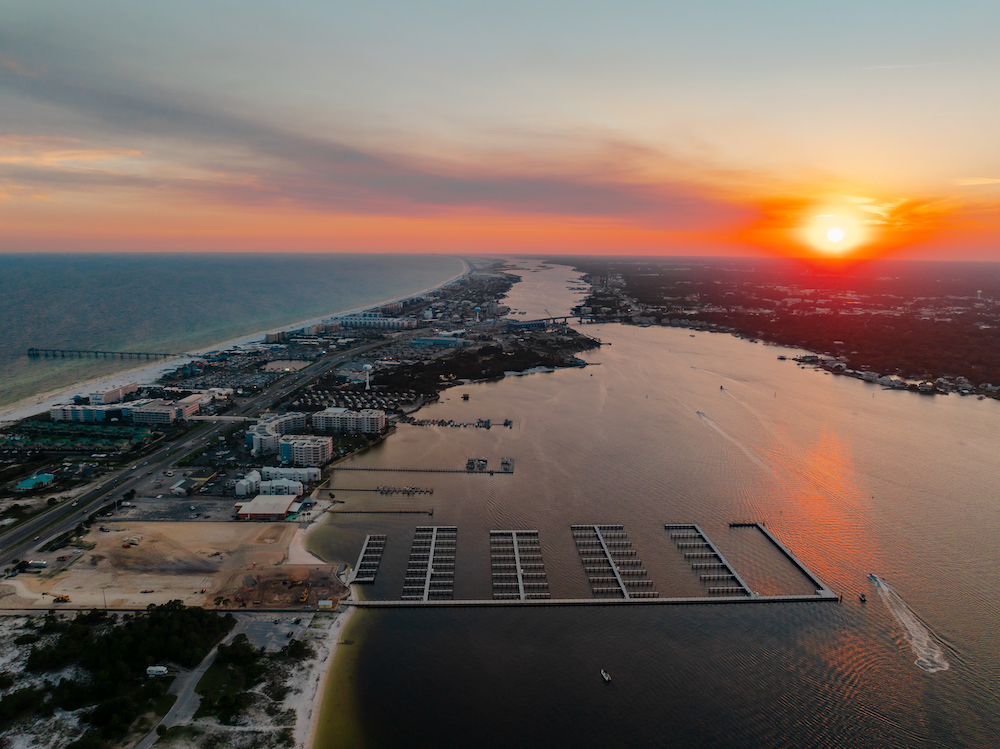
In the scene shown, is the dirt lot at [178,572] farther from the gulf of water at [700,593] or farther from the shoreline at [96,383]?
the shoreline at [96,383]

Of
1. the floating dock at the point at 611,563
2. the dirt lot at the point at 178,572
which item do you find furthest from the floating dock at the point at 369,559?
the floating dock at the point at 611,563

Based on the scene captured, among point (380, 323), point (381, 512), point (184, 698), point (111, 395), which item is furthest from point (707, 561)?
point (380, 323)

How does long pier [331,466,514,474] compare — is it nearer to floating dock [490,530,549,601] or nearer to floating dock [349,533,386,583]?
floating dock [490,530,549,601]

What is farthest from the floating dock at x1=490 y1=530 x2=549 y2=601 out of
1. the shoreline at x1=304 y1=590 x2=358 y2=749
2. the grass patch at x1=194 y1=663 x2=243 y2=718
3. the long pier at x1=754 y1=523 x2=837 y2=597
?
the long pier at x1=754 y1=523 x2=837 y2=597

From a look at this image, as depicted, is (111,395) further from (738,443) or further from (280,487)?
(738,443)

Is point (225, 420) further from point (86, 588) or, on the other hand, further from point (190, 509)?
point (86, 588)

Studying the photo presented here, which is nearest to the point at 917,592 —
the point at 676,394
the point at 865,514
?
the point at 865,514
